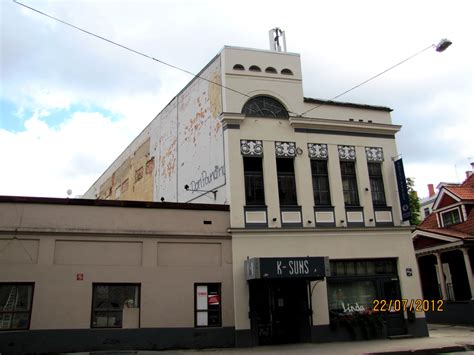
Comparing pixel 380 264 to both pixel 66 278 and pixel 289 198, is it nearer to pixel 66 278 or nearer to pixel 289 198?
pixel 289 198

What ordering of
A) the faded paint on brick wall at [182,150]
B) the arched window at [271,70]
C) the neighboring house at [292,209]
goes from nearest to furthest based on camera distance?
the neighboring house at [292,209] < the arched window at [271,70] < the faded paint on brick wall at [182,150]

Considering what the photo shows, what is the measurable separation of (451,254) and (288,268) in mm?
13953

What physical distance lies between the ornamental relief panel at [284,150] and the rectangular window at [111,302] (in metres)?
7.45

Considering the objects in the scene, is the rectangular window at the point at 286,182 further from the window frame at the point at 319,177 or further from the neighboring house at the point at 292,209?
the window frame at the point at 319,177

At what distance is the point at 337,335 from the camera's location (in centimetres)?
1719

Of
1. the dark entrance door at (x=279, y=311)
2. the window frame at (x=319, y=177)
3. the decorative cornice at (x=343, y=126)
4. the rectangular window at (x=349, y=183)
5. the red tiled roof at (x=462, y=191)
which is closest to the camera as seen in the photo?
Answer: the dark entrance door at (x=279, y=311)

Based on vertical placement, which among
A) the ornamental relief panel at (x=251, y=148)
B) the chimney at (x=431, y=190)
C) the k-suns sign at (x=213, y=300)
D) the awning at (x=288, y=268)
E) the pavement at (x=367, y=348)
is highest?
the chimney at (x=431, y=190)

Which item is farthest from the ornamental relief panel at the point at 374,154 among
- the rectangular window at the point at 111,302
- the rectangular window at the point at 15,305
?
the rectangular window at the point at 15,305

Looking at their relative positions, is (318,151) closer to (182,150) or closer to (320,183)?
(320,183)

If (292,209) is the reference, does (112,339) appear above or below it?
below

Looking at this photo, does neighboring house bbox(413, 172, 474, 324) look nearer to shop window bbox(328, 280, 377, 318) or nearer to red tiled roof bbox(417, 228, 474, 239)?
red tiled roof bbox(417, 228, 474, 239)

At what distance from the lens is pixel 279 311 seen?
56.9 ft

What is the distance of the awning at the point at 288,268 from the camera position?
15453 millimetres

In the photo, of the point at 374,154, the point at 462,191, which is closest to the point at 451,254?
the point at 462,191
